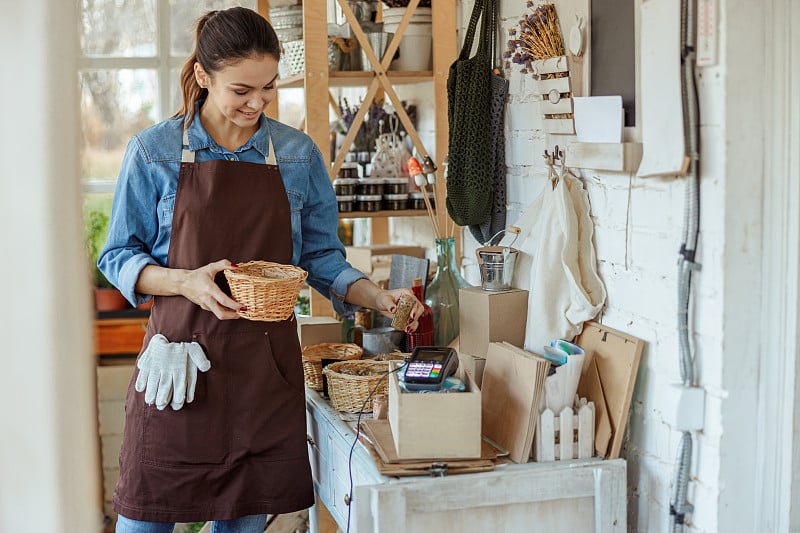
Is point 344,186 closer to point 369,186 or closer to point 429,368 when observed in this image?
point 369,186

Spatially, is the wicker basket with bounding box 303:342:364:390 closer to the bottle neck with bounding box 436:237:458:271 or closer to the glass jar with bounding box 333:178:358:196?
the bottle neck with bounding box 436:237:458:271

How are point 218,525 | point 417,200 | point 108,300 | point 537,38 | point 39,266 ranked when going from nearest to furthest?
point 39,266 < point 218,525 < point 537,38 < point 417,200 < point 108,300

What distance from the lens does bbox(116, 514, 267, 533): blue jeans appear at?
192cm

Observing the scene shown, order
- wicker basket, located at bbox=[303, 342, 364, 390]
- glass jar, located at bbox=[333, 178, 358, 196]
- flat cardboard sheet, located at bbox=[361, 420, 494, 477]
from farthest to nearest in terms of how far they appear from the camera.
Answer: glass jar, located at bbox=[333, 178, 358, 196]
wicker basket, located at bbox=[303, 342, 364, 390]
flat cardboard sheet, located at bbox=[361, 420, 494, 477]

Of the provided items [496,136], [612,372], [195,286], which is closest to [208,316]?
[195,286]

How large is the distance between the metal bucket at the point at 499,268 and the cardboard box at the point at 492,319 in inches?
1.0

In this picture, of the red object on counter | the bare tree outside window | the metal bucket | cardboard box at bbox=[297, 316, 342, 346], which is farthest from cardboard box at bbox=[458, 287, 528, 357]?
the bare tree outside window

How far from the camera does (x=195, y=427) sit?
1.92 metres

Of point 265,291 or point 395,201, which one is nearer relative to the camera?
point 265,291

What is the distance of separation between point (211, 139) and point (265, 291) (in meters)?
0.38

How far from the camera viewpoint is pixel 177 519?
192cm

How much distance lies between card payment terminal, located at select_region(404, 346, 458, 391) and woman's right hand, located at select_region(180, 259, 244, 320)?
354mm

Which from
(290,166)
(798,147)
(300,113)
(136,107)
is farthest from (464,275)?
(136,107)

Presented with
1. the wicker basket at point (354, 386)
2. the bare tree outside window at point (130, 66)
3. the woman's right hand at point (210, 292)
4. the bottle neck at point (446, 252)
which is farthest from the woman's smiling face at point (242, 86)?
the bare tree outside window at point (130, 66)
